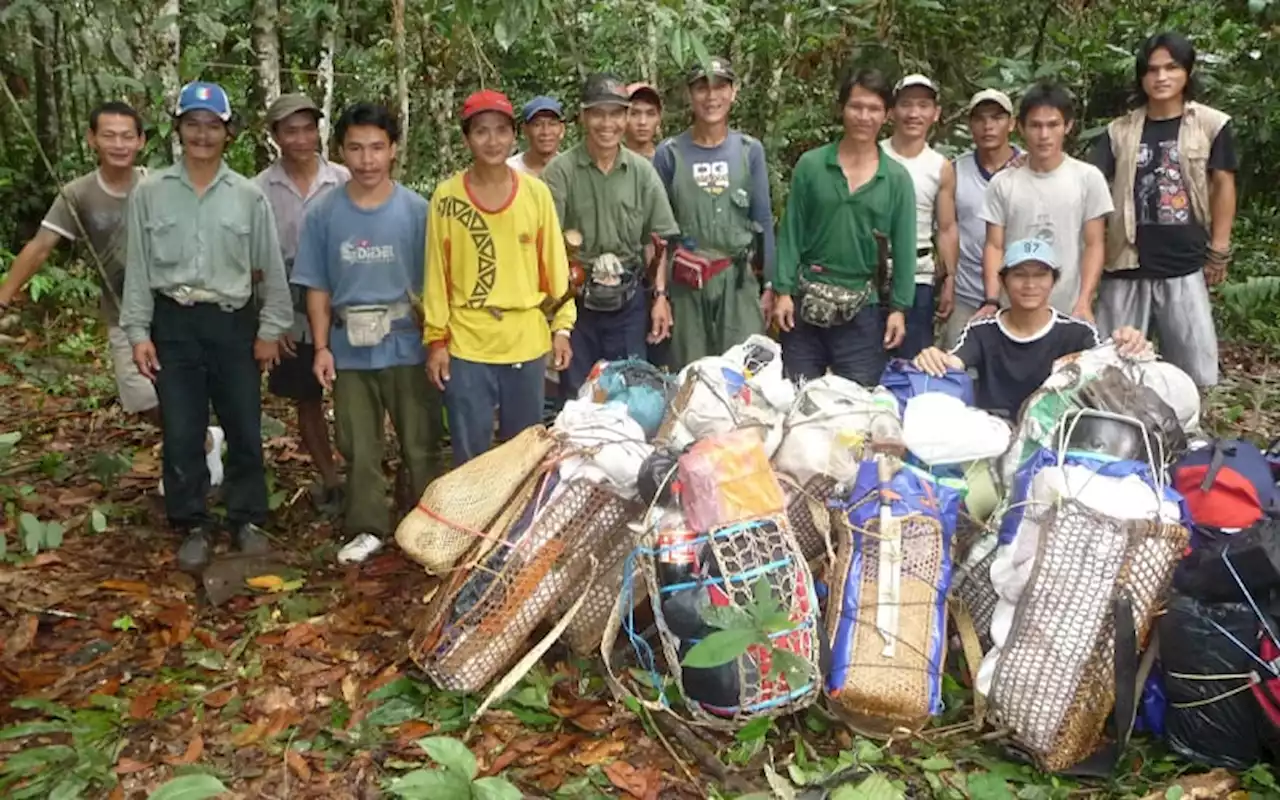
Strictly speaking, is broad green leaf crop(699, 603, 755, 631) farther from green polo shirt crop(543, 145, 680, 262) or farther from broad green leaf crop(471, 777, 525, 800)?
green polo shirt crop(543, 145, 680, 262)

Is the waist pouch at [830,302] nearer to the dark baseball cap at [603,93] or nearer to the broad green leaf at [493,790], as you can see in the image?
the dark baseball cap at [603,93]

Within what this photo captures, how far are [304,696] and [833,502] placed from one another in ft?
6.96

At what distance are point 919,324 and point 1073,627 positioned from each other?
2.47 meters

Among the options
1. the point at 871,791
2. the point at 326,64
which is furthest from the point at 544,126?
the point at 871,791

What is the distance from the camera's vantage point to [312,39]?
28.6 feet

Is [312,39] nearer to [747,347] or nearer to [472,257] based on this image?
[472,257]

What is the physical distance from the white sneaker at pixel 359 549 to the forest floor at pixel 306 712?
0.18 feet

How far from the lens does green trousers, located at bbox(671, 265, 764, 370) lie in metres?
5.68

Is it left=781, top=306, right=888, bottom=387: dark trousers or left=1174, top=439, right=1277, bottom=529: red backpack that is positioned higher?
left=781, top=306, right=888, bottom=387: dark trousers

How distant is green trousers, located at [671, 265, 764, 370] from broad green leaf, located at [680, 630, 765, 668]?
2.64 m

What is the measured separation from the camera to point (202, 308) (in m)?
4.67

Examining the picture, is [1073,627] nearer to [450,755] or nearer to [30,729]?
[450,755]

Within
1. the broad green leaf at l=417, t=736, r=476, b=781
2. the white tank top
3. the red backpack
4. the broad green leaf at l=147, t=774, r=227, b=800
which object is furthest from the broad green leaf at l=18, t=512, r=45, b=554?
the red backpack

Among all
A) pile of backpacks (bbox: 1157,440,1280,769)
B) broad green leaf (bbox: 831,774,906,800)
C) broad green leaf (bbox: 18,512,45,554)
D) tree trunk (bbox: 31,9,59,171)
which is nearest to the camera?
broad green leaf (bbox: 831,774,906,800)
